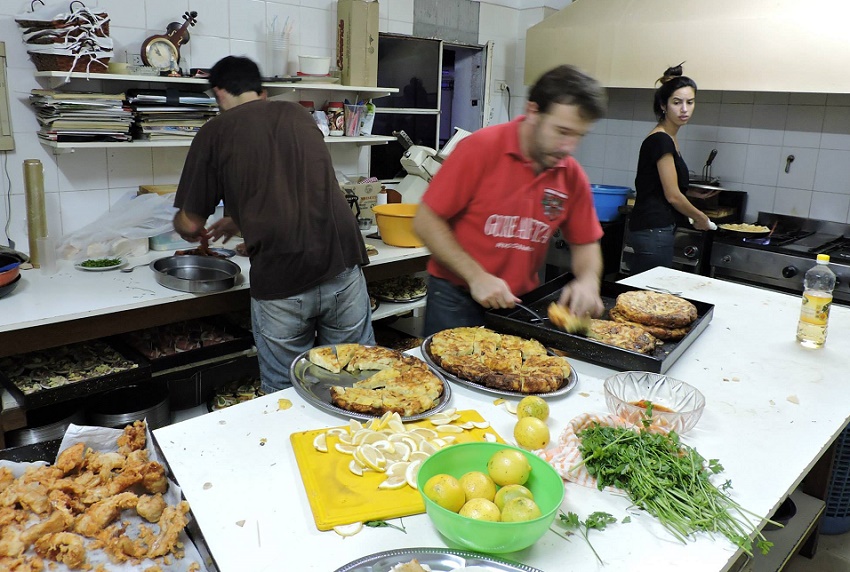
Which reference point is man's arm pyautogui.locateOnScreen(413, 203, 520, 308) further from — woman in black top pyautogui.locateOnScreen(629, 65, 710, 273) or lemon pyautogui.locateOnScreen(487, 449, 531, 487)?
woman in black top pyautogui.locateOnScreen(629, 65, 710, 273)

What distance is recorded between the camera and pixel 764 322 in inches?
94.7

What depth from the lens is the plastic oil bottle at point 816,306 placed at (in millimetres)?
2115

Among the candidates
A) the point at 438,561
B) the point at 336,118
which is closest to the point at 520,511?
the point at 438,561

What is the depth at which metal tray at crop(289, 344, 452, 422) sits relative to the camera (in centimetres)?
158

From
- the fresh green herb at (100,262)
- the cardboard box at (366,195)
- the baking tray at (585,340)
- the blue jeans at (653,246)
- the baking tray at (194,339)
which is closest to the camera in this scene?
the baking tray at (585,340)

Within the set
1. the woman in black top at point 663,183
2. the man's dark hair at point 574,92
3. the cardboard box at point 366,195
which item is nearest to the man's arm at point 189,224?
the cardboard box at point 366,195

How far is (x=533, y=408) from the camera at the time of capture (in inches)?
60.7

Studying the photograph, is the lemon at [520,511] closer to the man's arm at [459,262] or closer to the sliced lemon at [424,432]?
the sliced lemon at [424,432]

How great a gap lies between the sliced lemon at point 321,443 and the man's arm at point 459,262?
74 centimetres

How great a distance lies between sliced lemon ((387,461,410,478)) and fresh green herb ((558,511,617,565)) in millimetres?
313

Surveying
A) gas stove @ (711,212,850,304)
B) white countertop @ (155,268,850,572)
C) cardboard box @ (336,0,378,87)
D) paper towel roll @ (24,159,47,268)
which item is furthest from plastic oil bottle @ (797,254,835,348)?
paper towel roll @ (24,159,47,268)

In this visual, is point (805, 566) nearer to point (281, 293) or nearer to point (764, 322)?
point (764, 322)

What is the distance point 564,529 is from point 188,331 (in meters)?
2.41

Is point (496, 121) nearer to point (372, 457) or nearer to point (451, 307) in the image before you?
point (451, 307)
